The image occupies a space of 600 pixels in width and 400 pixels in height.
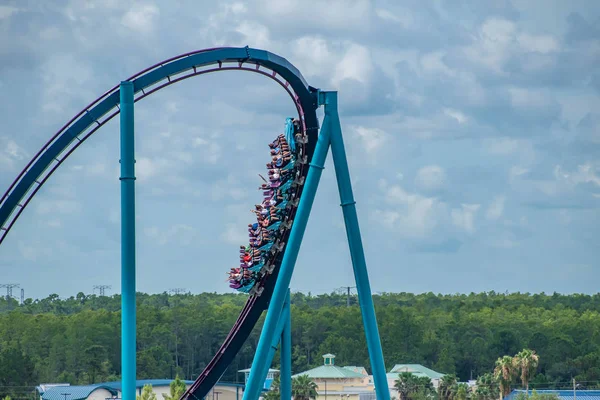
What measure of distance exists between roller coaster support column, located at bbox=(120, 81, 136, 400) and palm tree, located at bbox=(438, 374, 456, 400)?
66066 mm

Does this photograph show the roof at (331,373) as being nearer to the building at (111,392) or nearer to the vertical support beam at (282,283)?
the building at (111,392)

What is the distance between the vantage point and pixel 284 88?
4175cm

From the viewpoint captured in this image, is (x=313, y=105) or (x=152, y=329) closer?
(x=313, y=105)

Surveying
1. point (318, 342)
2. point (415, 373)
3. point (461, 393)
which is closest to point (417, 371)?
point (415, 373)

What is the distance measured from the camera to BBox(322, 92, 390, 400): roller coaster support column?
132 feet

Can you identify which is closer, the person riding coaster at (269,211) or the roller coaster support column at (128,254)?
the roller coaster support column at (128,254)

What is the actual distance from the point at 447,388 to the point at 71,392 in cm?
2634

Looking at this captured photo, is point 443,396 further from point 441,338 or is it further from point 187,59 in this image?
point 187,59

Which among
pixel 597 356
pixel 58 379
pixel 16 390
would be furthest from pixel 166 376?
pixel 597 356

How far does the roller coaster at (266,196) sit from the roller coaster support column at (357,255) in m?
0.03

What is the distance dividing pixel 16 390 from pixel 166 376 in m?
23.5

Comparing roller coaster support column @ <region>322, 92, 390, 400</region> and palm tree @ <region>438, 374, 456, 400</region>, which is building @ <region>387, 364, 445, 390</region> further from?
roller coaster support column @ <region>322, 92, 390, 400</region>

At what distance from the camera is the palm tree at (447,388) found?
327ft

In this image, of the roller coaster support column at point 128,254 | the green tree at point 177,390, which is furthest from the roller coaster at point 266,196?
the green tree at point 177,390
